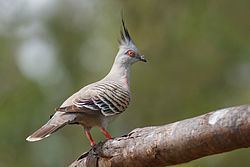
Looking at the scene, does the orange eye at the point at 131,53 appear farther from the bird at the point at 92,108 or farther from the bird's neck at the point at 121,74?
the bird at the point at 92,108

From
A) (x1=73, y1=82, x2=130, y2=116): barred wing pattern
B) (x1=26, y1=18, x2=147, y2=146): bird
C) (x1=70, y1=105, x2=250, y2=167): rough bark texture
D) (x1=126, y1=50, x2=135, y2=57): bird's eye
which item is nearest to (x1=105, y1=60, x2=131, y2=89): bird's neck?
(x1=26, y1=18, x2=147, y2=146): bird

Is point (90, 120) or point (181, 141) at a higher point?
point (181, 141)

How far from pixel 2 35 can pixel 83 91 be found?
6128mm

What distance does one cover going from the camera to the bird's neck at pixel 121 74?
5.70m

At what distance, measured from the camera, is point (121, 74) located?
5.81m

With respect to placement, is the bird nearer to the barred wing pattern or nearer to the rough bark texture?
the barred wing pattern

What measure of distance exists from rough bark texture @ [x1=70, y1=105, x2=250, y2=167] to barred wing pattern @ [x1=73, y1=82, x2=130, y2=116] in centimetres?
81

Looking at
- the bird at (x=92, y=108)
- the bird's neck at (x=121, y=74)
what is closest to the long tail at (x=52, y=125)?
the bird at (x=92, y=108)

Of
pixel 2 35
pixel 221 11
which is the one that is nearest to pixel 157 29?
pixel 221 11

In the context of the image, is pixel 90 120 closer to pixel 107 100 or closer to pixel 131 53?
pixel 107 100

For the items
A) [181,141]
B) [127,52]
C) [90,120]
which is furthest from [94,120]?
[181,141]

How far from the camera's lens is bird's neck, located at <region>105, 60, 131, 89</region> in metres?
5.70

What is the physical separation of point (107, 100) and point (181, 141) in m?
1.78

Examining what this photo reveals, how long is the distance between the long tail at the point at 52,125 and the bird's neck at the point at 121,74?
0.88m
